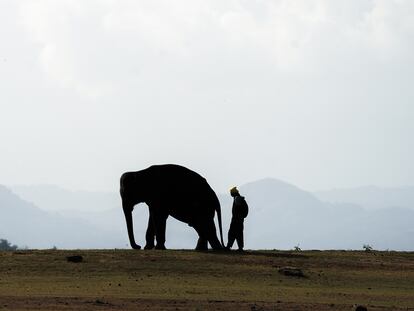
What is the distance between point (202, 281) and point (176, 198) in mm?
11147

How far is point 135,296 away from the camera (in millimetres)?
35938

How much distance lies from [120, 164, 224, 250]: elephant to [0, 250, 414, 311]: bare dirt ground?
354cm

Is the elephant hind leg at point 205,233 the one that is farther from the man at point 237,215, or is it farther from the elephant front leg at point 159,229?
the elephant front leg at point 159,229

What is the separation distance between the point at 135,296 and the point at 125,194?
1684cm

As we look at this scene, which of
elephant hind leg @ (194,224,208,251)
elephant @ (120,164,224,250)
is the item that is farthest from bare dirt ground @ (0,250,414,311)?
elephant @ (120,164,224,250)

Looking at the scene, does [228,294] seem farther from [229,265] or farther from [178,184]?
[178,184]

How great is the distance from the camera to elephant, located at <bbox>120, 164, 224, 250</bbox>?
168 feet

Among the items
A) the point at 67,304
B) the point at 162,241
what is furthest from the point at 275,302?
the point at 162,241

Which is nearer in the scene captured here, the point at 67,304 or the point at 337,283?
the point at 67,304

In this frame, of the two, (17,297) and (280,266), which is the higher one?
(280,266)

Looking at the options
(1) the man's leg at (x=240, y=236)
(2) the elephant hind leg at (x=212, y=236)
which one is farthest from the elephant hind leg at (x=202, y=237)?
(1) the man's leg at (x=240, y=236)

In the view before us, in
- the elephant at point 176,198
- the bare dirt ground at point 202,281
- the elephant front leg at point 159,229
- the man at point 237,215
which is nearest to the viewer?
the bare dirt ground at point 202,281

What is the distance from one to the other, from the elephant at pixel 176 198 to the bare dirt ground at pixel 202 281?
354 cm

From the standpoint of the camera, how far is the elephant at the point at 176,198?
5116 centimetres
